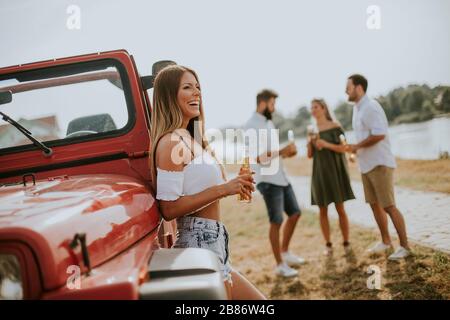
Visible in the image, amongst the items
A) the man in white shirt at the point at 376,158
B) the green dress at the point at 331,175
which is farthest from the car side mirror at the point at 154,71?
the green dress at the point at 331,175

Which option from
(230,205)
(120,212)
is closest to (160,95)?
(120,212)

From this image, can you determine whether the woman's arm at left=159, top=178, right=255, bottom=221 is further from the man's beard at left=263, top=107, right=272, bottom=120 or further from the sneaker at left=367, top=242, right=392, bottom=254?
the sneaker at left=367, top=242, right=392, bottom=254

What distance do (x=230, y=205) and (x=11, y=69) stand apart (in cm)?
927

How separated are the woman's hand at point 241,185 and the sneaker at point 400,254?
3.10m

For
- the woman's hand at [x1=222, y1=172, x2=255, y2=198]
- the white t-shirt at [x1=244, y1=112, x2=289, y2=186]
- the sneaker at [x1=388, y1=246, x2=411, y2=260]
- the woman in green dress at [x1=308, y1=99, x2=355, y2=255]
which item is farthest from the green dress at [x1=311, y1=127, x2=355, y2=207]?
the woman's hand at [x1=222, y1=172, x2=255, y2=198]

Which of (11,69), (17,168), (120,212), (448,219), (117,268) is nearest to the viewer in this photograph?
(117,268)

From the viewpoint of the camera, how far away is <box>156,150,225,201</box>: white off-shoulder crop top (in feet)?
6.85

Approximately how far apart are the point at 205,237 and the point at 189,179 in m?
0.32

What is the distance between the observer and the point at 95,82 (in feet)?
9.90

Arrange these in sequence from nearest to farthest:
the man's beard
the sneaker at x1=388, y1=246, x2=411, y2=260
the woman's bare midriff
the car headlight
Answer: the car headlight
the woman's bare midriff
the sneaker at x1=388, y1=246, x2=411, y2=260
the man's beard

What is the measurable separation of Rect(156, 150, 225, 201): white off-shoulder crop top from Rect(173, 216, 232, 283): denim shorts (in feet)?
0.57

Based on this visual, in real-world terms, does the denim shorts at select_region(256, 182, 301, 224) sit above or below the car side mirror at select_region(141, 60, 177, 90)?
below
